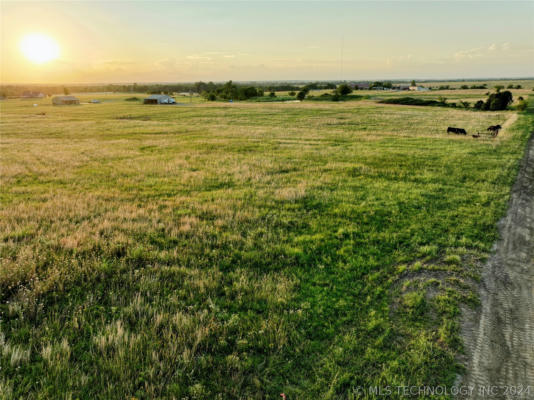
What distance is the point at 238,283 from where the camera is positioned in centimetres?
643

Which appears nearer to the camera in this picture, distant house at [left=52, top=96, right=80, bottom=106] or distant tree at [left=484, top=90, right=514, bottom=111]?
distant tree at [left=484, top=90, right=514, bottom=111]

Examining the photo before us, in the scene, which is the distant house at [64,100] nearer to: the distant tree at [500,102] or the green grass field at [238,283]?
the green grass field at [238,283]

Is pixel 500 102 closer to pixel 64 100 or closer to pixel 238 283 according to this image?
pixel 238 283

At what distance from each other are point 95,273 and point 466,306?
7.75 m

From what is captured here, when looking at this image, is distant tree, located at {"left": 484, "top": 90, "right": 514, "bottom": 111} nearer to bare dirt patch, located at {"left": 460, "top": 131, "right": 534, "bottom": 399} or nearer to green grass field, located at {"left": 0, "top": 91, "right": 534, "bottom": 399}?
green grass field, located at {"left": 0, "top": 91, "right": 534, "bottom": 399}

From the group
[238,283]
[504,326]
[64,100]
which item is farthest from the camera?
[64,100]

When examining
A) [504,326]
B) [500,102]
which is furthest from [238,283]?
[500,102]

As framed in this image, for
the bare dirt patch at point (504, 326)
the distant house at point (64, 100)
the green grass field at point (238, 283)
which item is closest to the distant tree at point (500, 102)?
the green grass field at point (238, 283)

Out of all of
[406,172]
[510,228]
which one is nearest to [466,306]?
[510,228]

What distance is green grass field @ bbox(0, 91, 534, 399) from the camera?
431 centimetres

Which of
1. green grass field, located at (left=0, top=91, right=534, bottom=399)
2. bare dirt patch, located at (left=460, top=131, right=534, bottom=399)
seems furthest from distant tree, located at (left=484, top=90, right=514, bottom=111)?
bare dirt patch, located at (left=460, top=131, right=534, bottom=399)

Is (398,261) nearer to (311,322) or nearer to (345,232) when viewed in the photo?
(345,232)

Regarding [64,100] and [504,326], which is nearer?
[504,326]

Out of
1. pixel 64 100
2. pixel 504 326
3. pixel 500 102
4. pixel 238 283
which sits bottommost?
pixel 504 326
